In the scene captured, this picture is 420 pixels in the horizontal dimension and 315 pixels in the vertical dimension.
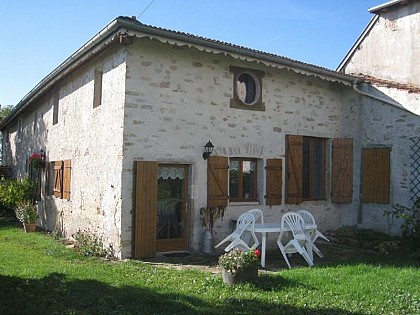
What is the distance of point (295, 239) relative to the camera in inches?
287

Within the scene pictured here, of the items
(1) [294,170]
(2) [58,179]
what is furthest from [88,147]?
(1) [294,170]

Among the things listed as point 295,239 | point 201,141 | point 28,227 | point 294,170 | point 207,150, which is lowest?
point 28,227

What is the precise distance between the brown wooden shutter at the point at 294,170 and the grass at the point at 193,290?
8.87 feet

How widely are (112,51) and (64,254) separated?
416 centimetres

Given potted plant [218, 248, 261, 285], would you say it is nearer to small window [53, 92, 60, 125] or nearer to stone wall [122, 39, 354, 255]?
stone wall [122, 39, 354, 255]

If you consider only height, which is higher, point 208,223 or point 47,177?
point 47,177

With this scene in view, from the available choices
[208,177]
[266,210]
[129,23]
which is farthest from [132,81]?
[266,210]

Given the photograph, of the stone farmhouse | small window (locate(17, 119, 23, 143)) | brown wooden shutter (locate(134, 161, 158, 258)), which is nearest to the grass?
brown wooden shutter (locate(134, 161, 158, 258))

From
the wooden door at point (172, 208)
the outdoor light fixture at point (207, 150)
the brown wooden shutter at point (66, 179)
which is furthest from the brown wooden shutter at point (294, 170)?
the brown wooden shutter at point (66, 179)

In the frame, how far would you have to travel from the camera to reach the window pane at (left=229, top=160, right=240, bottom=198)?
907cm

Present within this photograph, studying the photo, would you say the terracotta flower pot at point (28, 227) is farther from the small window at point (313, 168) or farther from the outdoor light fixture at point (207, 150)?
A: the small window at point (313, 168)

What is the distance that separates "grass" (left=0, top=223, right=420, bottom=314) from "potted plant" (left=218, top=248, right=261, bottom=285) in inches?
4.9

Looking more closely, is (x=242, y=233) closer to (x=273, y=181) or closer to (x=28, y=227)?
(x=273, y=181)

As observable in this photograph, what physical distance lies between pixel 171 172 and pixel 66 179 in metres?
3.87
